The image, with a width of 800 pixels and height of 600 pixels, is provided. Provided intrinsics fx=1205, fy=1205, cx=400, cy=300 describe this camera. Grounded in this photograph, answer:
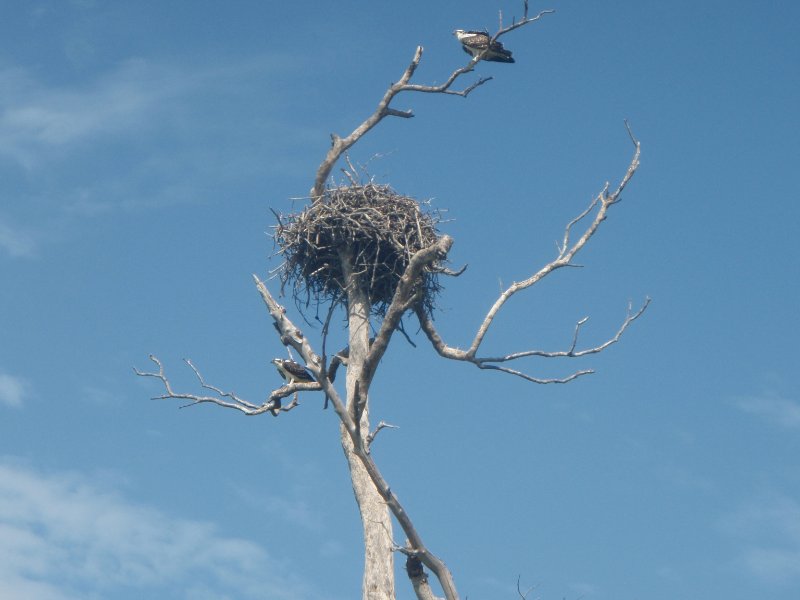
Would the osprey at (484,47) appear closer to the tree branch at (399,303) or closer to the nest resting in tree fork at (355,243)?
the nest resting in tree fork at (355,243)

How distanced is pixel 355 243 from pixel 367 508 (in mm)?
2650

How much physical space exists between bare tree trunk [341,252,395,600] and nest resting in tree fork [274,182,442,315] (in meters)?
0.62

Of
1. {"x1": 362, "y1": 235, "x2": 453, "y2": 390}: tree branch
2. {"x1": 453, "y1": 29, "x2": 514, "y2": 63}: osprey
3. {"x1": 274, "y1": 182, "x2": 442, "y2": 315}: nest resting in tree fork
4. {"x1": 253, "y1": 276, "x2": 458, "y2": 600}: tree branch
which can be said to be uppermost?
{"x1": 453, "y1": 29, "x2": 514, "y2": 63}: osprey

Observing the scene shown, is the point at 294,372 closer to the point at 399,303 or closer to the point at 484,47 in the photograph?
the point at 399,303

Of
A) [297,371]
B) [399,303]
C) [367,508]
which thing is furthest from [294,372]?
[399,303]

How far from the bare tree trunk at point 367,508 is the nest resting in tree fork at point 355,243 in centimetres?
62

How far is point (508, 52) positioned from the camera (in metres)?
11.0

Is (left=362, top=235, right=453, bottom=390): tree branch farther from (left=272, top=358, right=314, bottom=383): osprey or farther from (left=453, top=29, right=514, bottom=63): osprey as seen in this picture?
(left=453, top=29, right=514, bottom=63): osprey

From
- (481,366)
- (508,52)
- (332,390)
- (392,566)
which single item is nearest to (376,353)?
(332,390)

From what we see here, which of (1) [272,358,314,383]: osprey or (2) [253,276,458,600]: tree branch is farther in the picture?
(1) [272,358,314,383]: osprey

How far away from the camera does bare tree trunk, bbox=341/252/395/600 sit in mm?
8188

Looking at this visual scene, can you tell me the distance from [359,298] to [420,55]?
2101mm

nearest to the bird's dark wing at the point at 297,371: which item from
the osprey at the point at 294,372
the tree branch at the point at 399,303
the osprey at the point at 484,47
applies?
the osprey at the point at 294,372

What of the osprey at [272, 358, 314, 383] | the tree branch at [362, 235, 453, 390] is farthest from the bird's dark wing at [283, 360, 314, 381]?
the tree branch at [362, 235, 453, 390]
